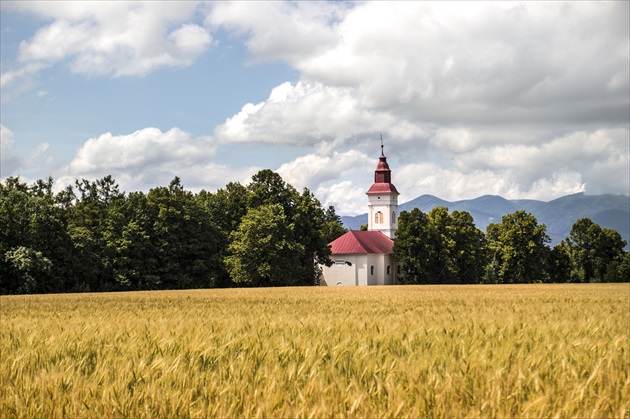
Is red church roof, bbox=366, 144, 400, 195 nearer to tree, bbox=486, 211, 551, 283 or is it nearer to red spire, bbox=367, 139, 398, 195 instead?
red spire, bbox=367, 139, 398, 195

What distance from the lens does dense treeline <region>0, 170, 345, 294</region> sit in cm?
5928

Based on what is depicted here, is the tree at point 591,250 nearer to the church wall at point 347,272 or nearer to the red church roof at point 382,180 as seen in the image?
the red church roof at point 382,180

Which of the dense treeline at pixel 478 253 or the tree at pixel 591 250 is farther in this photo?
the tree at pixel 591 250

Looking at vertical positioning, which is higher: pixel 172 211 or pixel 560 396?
pixel 172 211

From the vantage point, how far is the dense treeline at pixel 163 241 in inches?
2334

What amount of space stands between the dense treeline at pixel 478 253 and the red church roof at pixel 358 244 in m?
4.32

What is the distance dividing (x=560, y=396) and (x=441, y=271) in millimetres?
86372

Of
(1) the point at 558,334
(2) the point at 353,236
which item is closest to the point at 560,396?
(1) the point at 558,334

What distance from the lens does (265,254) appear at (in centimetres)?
6994

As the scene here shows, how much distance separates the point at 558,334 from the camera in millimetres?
8211

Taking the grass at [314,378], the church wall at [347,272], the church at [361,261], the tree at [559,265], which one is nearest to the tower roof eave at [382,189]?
the church at [361,261]

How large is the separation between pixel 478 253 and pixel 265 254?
120ft

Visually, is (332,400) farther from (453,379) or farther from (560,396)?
(560,396)

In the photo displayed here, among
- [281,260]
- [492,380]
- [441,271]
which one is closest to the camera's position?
[492,380]
